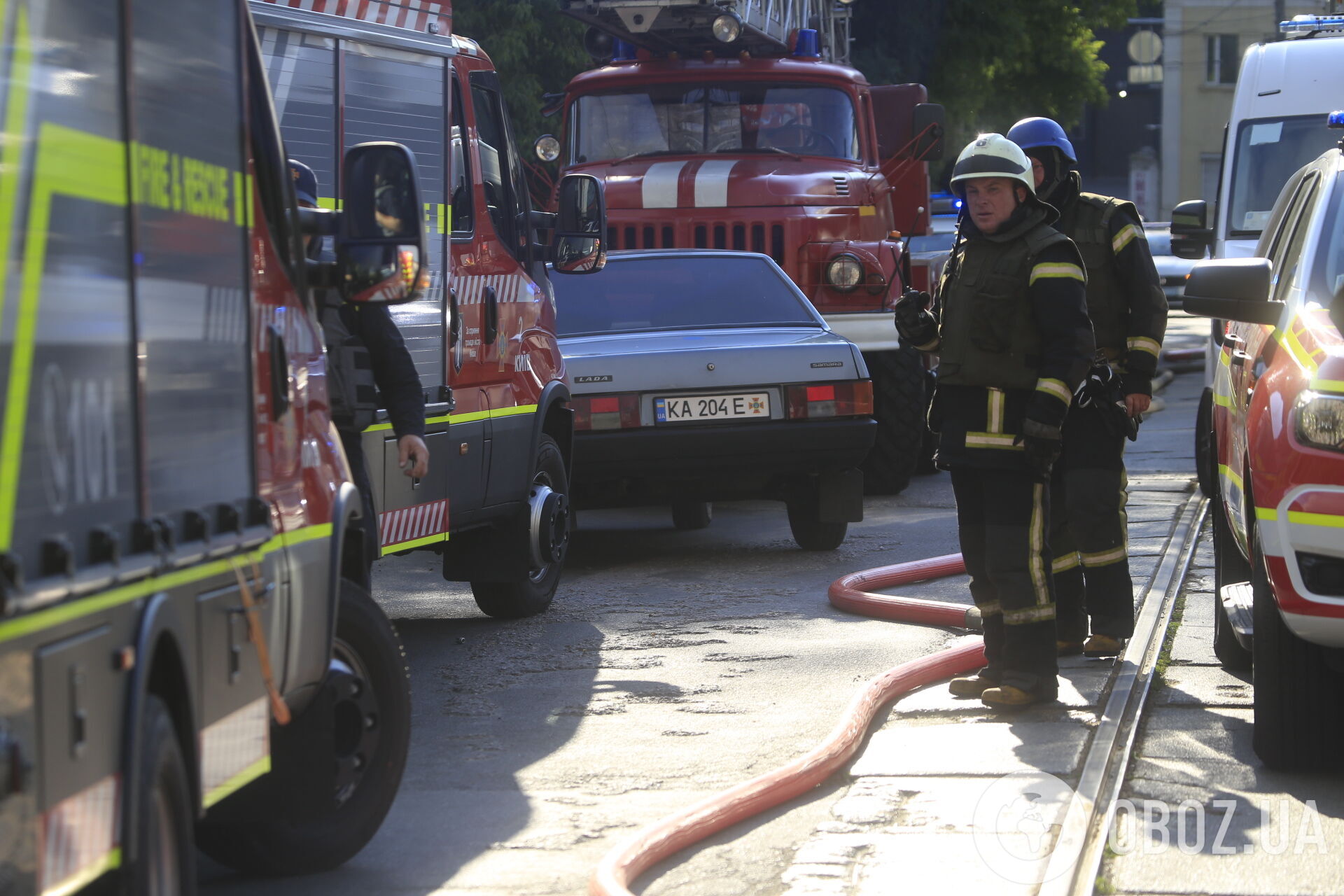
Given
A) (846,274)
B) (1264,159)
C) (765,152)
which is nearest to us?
(1264,159)

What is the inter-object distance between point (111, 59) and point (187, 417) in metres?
0.68

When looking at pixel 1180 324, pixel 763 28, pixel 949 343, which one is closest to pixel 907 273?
pixel 763 28

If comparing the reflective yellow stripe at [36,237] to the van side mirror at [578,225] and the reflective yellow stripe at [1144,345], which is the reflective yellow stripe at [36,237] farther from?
the van side mirror at [578,225]

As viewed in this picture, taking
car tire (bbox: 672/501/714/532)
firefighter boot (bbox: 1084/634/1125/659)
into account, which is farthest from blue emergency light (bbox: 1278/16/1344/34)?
firefighter boot (bbox: 1084/634/1125/659)

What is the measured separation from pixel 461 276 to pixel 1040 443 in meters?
2.54

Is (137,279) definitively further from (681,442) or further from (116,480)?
(681,442)

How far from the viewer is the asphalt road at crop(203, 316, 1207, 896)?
4.70 m

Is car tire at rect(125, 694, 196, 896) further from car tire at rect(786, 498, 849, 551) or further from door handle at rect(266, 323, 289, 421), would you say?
car tire at rect(786, 498, 849, 551)

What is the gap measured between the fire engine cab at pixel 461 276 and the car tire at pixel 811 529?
5.54 ft

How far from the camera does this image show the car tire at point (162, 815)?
3131 millimetres

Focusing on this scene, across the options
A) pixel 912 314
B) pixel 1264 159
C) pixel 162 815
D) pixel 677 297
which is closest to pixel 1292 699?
pixel 912 314

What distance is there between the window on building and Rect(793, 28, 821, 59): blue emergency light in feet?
162

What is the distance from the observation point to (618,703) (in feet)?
21.6

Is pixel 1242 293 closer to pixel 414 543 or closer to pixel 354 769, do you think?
pixel 354 769
